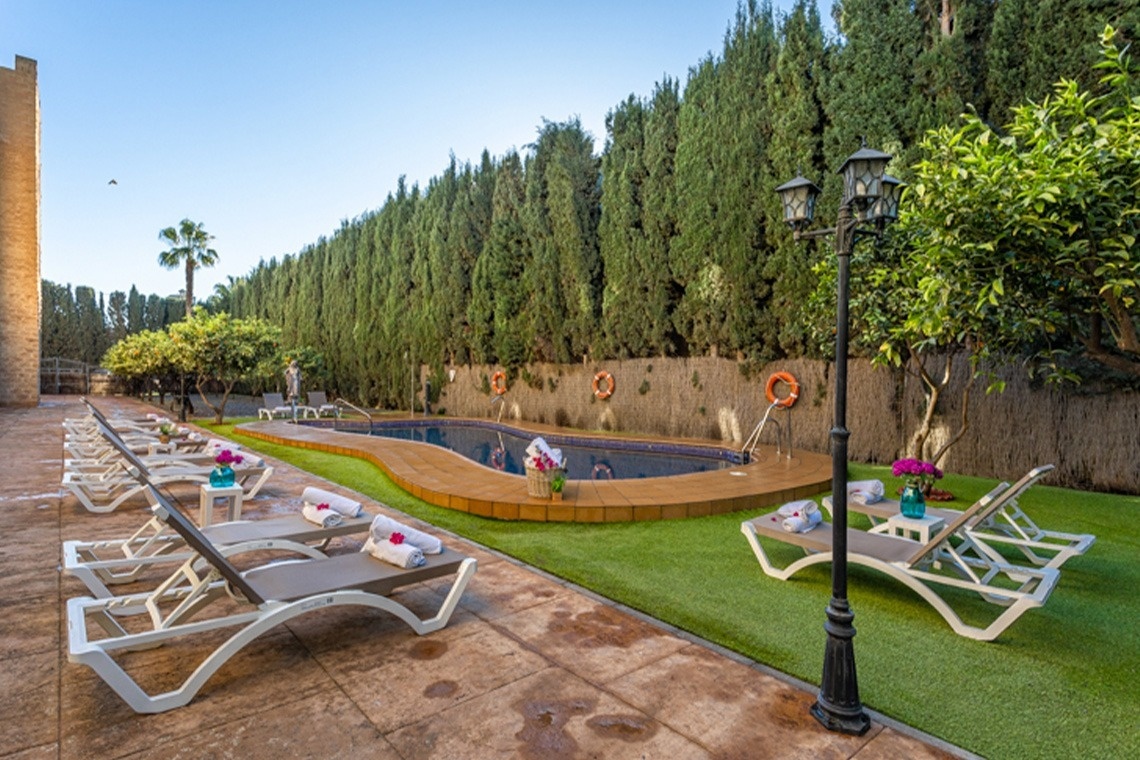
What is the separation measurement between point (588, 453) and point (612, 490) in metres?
6.71

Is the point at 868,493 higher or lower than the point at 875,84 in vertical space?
lower

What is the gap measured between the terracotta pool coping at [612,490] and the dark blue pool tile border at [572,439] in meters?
1.86

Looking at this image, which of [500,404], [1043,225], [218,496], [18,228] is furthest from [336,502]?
[18,228]

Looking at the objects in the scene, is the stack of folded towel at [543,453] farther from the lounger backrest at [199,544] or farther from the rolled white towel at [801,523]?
the lounger backrest at [199,544]

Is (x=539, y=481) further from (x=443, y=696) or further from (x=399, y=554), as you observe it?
(x=443, y=696)

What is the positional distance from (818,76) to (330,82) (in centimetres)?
1335

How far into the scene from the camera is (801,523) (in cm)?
420

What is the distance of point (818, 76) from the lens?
10.8m

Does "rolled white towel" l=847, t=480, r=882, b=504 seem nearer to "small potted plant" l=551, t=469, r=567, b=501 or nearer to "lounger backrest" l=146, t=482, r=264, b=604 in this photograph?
"small potted plant" l=551, t=469, r=567, b=501

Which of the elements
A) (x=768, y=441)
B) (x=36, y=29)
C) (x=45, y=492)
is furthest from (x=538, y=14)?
(x=36, y=29)

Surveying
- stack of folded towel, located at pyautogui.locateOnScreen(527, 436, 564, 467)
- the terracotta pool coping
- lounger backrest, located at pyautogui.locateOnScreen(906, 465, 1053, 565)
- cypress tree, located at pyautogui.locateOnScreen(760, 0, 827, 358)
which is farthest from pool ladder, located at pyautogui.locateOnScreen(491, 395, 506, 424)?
lounger backrest, located at pyautogui.locateOnScreen(906, 465, 1053, 565)

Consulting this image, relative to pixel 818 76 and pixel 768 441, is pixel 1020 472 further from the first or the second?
pixel 818 76

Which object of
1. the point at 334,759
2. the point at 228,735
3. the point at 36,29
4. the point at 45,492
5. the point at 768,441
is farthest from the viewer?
the point at 36,29

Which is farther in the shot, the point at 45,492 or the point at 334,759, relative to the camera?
the point at 45,492
